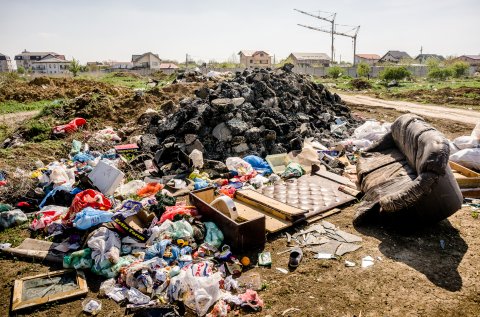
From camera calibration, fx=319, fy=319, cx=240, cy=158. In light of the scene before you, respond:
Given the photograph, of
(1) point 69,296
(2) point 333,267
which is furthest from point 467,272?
(1) point 69,296


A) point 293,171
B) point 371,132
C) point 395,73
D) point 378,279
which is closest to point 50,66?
point 395,73

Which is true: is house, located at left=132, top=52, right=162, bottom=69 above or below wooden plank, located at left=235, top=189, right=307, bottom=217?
above

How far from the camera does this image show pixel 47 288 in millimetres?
3559

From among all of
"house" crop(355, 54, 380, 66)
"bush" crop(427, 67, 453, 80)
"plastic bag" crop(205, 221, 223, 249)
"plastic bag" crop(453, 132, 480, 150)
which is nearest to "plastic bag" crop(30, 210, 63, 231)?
"plastic bag" crop(205, 221, 223, 249)

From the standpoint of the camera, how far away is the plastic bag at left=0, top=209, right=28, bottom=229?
4914 millimetres

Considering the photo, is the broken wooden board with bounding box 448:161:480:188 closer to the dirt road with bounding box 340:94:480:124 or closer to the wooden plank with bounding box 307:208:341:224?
the wooden plank with bounding box 307:208:341:224

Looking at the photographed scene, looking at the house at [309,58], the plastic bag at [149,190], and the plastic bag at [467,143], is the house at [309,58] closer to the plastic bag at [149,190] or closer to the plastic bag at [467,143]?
the plastic bag at [467,143]

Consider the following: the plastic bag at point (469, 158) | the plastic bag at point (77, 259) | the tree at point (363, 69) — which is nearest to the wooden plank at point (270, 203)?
the plastic bag at point (77, 259)

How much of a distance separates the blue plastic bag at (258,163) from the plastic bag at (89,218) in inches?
144

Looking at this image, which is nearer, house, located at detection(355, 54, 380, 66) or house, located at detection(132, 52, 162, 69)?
house, located at detection(132, 52, 162, 69)

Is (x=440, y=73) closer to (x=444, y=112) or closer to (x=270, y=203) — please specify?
(x=444, y=112)

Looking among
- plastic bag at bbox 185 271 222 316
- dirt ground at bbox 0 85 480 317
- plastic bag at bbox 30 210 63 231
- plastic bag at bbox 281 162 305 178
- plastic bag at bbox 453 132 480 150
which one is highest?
plastic bag at bbox 453 132 480 150

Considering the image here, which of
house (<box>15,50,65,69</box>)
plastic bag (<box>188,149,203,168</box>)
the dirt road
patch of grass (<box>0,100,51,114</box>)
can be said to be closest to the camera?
plastic bag (<box>188,149,203,168</box>)

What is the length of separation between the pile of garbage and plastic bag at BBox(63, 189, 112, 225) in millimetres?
2842
